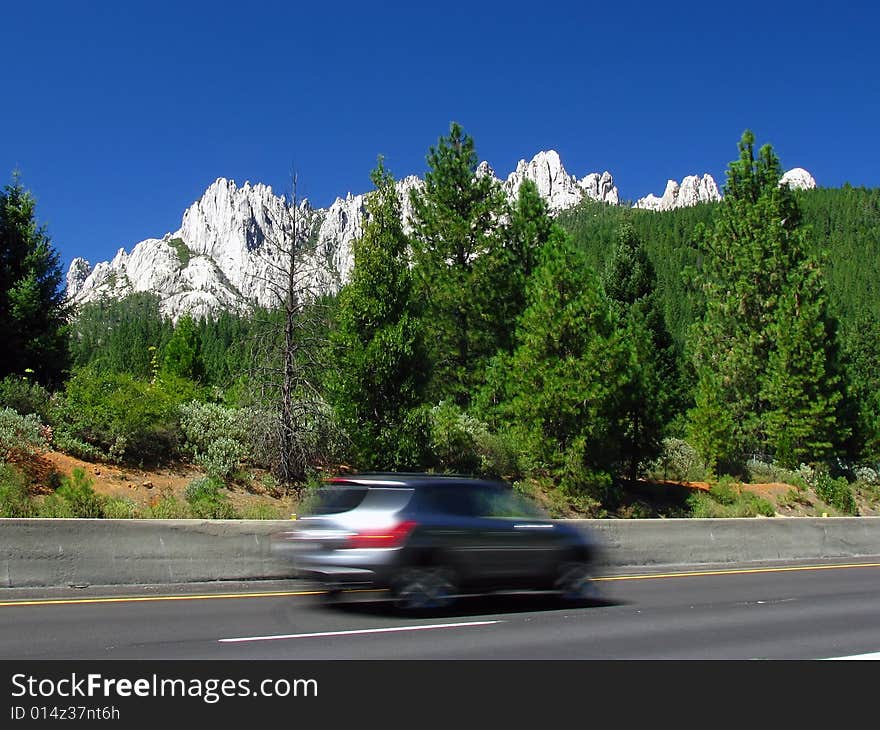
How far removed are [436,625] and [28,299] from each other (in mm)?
23184

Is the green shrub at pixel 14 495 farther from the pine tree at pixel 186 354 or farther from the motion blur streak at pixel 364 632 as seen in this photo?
the pine tree at pixel 186 354

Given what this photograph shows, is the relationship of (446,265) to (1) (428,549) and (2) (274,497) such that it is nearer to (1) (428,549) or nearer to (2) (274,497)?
(2) (274,497)

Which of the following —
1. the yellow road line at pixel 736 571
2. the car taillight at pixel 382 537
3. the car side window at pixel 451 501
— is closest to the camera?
the car taillight at pixel 382 537

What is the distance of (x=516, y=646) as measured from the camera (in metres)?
8.72

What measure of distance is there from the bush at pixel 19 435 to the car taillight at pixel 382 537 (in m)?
15.0

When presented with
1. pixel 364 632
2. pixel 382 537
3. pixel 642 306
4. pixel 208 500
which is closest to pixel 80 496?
pixel 208 500

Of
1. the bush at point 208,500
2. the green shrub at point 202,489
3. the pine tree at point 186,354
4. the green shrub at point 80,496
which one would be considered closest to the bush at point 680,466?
the green shrub at point 202,489

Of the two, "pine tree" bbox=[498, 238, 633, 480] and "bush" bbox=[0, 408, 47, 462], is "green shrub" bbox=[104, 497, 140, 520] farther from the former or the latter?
"pine tree" bbox=[498, 238, 633, 480]

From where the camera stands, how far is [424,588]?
10734 mm

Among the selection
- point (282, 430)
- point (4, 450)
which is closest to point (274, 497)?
point (282, 430)

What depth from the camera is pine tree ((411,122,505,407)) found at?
36.1 metres

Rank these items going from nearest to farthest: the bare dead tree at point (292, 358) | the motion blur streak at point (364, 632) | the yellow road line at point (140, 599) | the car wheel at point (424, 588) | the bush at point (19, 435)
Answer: the motion blur streak at point (364, 632)
the car wheel at point (424, 588)
the yellow road line at point (140, 599)
the bush at point (19, 435)
the bare dead tree at point (292, 358)

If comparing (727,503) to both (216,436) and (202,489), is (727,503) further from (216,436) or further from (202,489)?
(202,489)

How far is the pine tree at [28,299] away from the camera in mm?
28172
